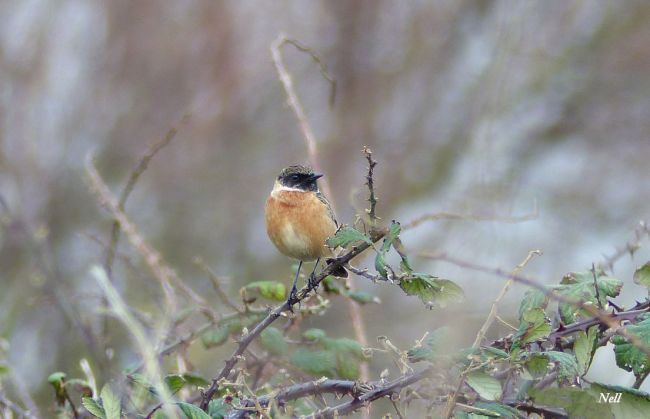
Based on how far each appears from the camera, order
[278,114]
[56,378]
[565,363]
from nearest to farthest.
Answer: [565,363]
[56,378]
[278,114]

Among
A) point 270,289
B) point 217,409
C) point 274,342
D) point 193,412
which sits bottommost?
point 193,412

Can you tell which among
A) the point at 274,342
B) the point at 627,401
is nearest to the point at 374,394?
the point at 627,401

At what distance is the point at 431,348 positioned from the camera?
6.35 ft

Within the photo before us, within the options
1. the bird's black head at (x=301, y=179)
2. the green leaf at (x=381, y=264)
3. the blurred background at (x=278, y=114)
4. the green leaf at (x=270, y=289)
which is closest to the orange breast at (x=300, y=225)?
the bird's black head at (x=301, y=179)

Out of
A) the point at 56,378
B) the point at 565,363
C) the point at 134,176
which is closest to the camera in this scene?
the point at 565,363

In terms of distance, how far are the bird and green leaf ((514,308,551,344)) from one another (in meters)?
1.49

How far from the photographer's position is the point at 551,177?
32.4ft

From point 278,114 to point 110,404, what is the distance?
8.81 m

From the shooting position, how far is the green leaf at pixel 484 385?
1807mm

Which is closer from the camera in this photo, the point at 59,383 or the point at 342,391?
the point at 342,391

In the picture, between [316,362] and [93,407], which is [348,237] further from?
[316,362]

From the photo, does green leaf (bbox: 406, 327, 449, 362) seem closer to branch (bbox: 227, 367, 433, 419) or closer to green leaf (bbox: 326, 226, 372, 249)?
branch (bbox: 227, 367, 433, 419)

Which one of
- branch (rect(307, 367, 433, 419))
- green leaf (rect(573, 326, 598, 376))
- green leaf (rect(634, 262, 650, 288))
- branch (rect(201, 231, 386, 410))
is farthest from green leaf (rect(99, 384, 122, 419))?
green leaf (rect(634, 262, 650, 288))

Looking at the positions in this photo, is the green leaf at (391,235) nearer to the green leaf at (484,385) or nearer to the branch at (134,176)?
the green leaf at (484,385)
